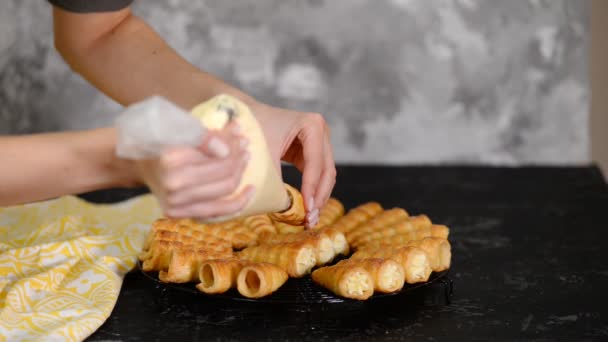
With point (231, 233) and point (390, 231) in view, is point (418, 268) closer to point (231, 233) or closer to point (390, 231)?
point (390, 231)

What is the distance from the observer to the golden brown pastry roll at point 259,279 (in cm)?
162

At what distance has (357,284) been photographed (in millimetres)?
1617

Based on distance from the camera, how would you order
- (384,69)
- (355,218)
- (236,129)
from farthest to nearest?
(384,69) < (355,218) < (236,129)

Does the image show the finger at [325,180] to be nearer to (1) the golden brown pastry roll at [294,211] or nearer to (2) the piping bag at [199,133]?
(1) the golden brown pastry roll at [294,211]

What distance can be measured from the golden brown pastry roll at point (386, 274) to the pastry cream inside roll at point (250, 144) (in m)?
0.26


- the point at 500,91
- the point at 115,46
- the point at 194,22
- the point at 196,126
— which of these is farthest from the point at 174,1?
the point at 196,126

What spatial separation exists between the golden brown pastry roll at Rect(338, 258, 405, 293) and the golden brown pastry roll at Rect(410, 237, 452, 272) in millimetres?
124

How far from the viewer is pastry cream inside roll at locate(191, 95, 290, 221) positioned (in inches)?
51.7

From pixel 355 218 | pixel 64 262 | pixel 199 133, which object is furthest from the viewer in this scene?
pixel 355 218

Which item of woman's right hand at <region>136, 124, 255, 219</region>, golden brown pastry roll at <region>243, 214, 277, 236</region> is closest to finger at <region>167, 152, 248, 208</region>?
woman's right hand at <region>136, 124, 255, 219</region>

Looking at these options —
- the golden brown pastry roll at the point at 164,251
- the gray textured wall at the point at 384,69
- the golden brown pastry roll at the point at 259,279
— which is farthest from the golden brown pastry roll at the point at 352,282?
the gray textured wall at the point at 384,69

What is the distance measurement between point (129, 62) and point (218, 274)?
542 mm

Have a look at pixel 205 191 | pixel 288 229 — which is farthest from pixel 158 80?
pixel 205 191

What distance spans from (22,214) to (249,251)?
76cm
